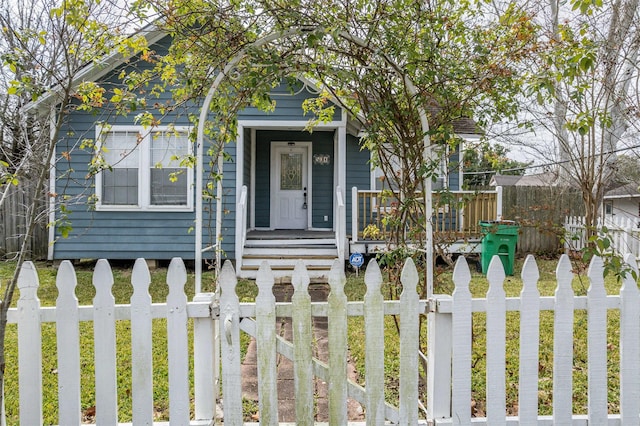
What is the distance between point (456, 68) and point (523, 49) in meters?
0.70

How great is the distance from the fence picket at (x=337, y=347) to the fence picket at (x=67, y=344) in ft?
4.03

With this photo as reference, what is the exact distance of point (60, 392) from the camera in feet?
6.72

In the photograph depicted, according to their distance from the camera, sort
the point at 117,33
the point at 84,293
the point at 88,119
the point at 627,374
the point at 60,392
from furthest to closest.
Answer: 1. the point at 88,119
2. the point at 84,293
3. the point at 117,33
4. the point at 627,374
5. the point at 60,392

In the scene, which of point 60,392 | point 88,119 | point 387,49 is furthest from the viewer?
point 88,119

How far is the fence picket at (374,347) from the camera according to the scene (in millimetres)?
2080

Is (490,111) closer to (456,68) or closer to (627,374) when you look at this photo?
(456,68)

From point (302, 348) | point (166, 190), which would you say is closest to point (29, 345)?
point (302, 348)

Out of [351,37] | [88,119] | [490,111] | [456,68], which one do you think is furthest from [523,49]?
[88,119]

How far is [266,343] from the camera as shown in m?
2.09

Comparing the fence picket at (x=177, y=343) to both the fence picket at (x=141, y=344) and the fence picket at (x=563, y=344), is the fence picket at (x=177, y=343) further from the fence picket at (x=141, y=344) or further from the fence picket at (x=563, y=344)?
the fence picket at (x=563, y=344)

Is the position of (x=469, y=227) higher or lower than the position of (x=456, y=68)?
lower

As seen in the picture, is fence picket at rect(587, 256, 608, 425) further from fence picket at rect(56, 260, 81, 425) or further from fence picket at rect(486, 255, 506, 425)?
fence picket at rect(56, 260, 81, 425)

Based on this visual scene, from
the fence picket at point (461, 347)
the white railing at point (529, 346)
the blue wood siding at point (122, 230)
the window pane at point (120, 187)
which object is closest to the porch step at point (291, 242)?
the blue wood siding at point (122, 230)

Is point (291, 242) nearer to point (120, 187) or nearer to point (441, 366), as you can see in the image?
point (120, 187)
